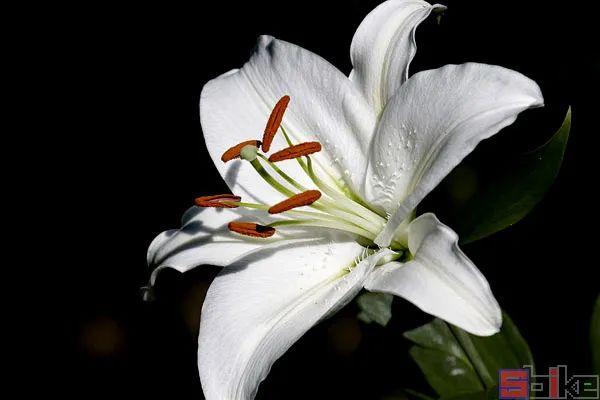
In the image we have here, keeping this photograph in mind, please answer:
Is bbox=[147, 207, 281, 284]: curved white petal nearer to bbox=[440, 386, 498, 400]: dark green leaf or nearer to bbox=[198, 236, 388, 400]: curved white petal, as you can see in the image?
bbox=[198, 236, 388, 400]: curved white petal

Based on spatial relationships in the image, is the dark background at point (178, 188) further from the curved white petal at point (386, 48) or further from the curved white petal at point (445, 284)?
the curved white petal at point (445, 284)

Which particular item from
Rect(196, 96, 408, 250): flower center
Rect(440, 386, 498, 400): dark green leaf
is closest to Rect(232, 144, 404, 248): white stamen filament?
Rect(196, 96, 408, 250): flower center

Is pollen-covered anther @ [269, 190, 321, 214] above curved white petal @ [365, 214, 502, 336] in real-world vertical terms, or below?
above

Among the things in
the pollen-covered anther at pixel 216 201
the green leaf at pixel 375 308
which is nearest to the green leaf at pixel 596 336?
the green leaf at pixel 375 308

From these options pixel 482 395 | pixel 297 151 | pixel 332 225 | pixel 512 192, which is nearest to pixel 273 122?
pixel 297 151

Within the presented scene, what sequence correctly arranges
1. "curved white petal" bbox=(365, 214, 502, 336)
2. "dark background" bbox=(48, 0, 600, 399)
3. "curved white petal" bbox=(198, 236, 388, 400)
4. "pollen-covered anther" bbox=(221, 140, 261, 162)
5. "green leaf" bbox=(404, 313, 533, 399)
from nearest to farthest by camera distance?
"curved white petal" bbox=(365, 214, 502, 336), "curved white petal" bbox=(198, 236, 388, 400), "pollen-covered anther" bbox=(221, 140, 261, 162), "green leaf" bbox=(404, 313, 533, 399), "dark background" bbox=(48, 0, 600, 399)

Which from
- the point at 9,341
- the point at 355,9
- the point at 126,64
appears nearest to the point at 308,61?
the point at 355,9

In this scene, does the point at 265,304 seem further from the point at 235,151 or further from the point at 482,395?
the point at 482,395
